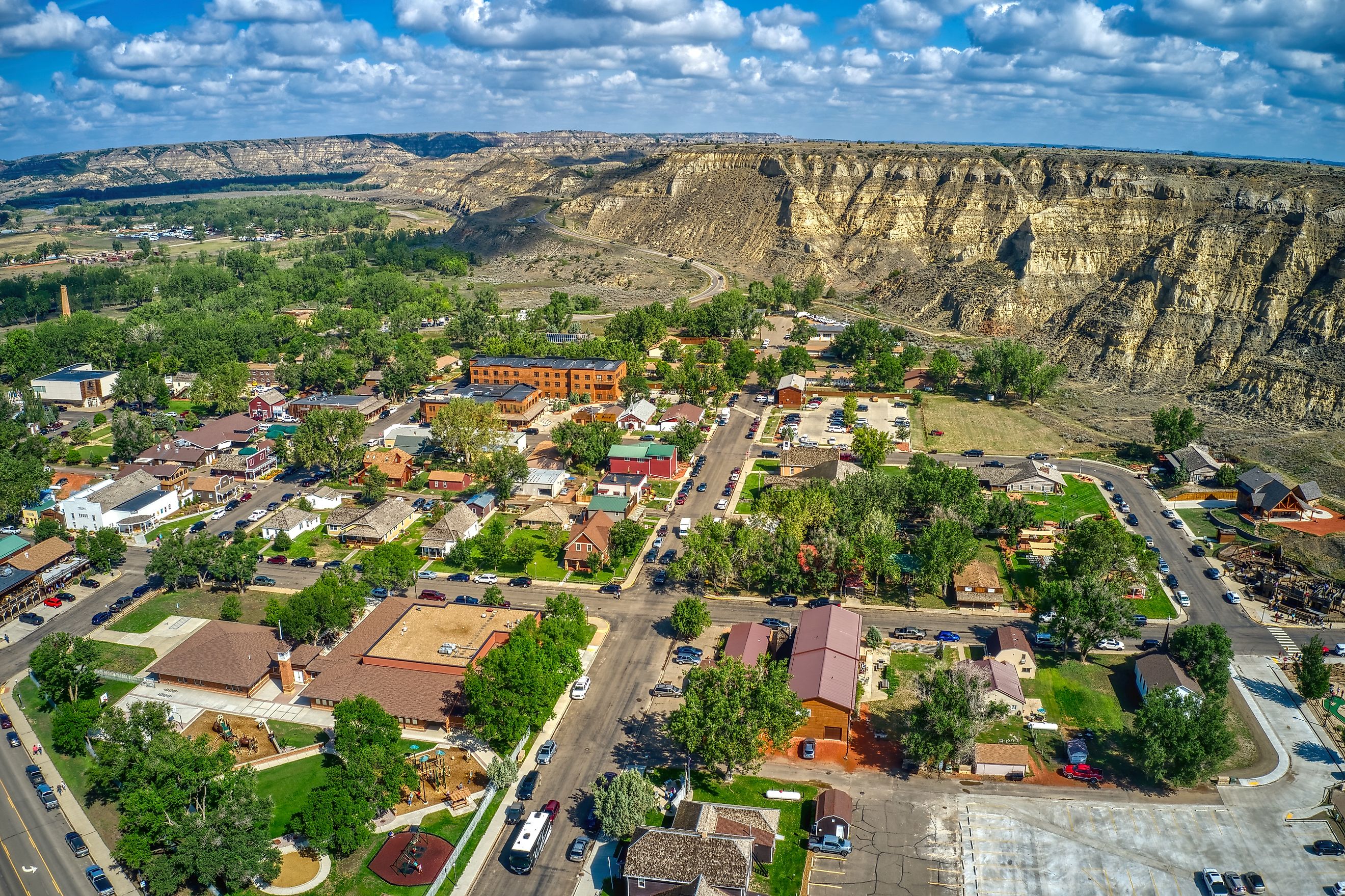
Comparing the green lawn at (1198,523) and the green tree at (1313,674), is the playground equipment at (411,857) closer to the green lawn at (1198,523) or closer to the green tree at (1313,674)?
the green tree at (1313,674)

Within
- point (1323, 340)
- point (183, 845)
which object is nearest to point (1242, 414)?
point (1323, 340)

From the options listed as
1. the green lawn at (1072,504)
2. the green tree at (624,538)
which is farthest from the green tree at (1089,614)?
the green tree at (624,538)

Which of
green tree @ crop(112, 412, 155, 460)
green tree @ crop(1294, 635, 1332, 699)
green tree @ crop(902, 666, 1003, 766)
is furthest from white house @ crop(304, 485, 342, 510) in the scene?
green tree @ crop(1294, 635, 1332, 699)

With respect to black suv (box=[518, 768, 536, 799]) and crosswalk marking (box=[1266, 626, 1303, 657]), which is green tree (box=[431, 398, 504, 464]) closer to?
black suv (box=[518, 768, 536, 799])

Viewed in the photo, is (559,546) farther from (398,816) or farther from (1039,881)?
(1039,881)

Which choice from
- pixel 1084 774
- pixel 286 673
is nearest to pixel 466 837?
pixel 286 673

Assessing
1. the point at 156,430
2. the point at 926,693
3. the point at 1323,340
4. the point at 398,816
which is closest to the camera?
the point at 398,816
